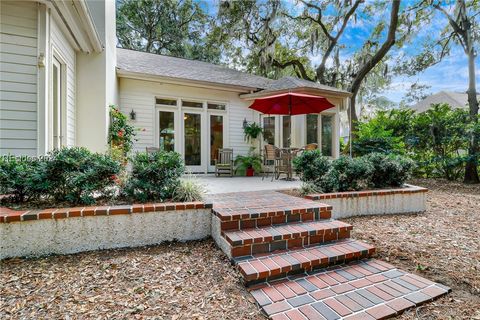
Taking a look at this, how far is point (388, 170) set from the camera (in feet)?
15.8

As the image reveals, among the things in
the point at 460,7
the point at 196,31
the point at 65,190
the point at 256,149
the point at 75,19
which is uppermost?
the point at 196,31

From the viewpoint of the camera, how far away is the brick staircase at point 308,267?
6.75 ft

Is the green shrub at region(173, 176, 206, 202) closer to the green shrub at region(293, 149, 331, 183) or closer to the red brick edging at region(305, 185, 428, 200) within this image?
the red brick edging at region(305, 185, 428, 200)

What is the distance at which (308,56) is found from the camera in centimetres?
1520

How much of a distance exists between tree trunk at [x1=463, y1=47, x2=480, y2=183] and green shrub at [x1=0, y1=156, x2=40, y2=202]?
1074 centimetres

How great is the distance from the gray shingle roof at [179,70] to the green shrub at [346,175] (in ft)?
17.1

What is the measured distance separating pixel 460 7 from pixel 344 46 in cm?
513

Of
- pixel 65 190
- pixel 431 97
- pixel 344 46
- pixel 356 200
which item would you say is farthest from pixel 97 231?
pixel 431 97

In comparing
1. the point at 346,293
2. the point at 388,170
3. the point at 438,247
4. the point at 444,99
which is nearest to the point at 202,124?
the point at 388,170

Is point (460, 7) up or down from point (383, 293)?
up

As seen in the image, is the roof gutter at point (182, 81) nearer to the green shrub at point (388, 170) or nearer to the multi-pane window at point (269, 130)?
the multi-pane window at point (269, 130)

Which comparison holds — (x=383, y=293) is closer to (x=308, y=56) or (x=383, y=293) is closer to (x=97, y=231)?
(x=97, y=231)

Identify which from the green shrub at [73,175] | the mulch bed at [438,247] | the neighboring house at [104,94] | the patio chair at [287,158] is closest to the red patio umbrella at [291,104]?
the patio chair at [287,158]

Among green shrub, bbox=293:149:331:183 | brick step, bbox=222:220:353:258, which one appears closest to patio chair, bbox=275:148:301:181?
green shrub, bbox=293:149:331:183
